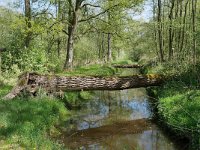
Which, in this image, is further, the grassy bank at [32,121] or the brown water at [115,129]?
the brown water at [115,129]

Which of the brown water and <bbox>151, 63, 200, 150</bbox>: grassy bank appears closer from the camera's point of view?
<bbox>151, 63, 200, 150</bbox>: grassy bank

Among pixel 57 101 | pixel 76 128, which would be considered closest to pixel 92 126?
pixel 76 128

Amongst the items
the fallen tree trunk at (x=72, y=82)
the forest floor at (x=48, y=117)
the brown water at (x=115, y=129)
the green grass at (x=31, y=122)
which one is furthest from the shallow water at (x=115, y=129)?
the fallen tree trunk at (x=72, y=82)

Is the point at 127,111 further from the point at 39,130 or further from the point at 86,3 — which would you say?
the point at 86,3

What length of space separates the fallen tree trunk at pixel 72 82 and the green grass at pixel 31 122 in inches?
28.4

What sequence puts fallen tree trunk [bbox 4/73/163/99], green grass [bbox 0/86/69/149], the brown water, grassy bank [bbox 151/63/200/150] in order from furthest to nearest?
1. fallen tree trunk [bbox 4/73/163/99]
2. the brown water
3. grassy bank [bbox 151/63/200/150]
4. green grass [bbox 0/86/69/149]

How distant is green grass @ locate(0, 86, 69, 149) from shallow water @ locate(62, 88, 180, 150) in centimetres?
69

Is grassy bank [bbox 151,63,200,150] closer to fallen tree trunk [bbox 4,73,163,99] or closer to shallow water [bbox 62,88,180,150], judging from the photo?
shallow water [bbox 62,88,180,150]

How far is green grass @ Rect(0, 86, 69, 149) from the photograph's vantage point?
9.42 meters

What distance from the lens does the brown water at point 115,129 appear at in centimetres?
1152

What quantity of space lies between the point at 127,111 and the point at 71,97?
3.17 m

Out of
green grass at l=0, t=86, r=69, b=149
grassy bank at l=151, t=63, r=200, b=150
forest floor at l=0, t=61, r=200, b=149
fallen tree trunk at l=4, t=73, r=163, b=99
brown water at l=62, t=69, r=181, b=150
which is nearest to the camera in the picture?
green grass at l=0, t=86, r=69, b=149

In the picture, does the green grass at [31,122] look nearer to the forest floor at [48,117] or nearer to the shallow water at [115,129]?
the forest floor at [48,117]

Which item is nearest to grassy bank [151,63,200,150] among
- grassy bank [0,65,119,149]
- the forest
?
the forest
